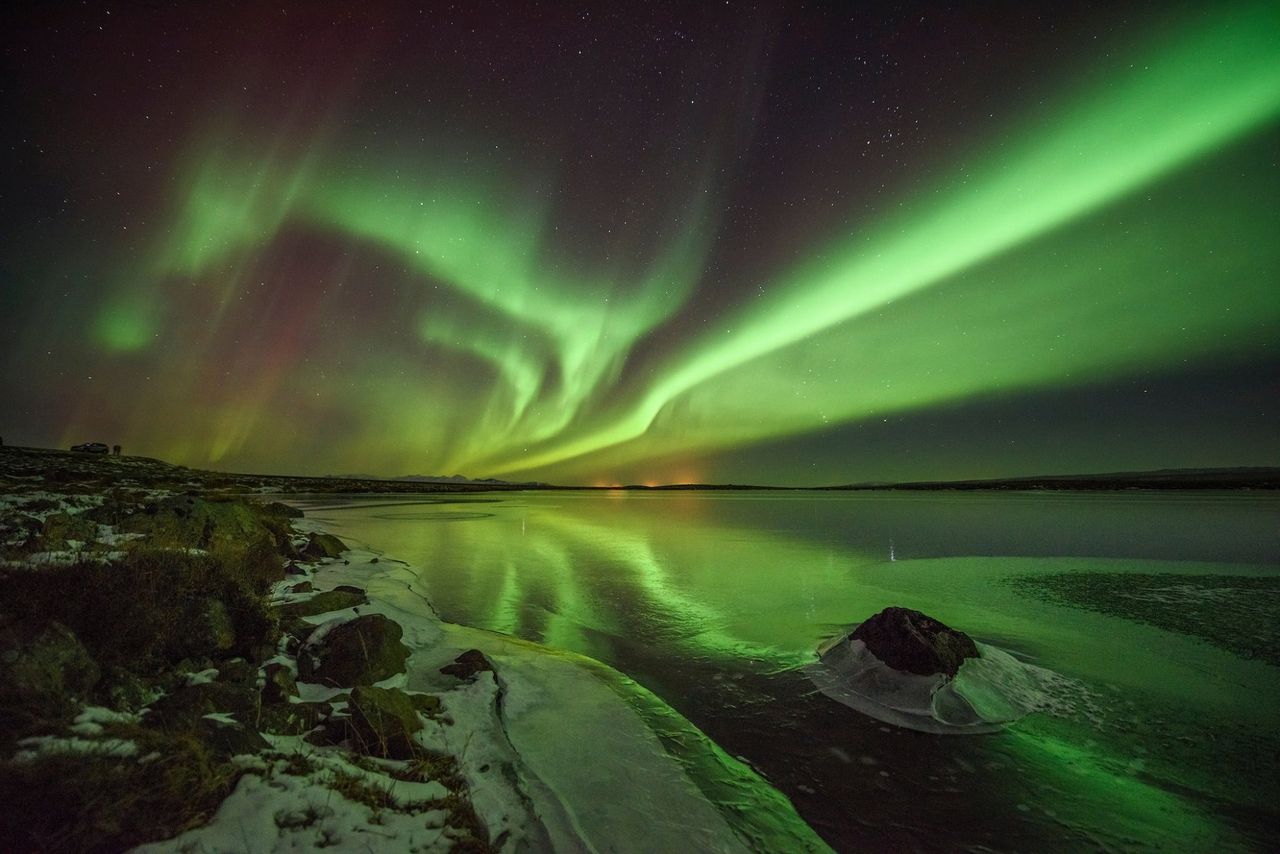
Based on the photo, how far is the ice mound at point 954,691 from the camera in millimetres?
7434

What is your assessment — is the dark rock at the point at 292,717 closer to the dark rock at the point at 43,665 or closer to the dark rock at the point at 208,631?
the dark rock at the point at 43,665

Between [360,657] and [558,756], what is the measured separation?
3.26 metres

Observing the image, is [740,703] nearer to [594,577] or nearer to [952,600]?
[952,600]

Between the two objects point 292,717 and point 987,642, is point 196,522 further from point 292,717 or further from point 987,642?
point 987,642

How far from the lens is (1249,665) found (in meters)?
9.32

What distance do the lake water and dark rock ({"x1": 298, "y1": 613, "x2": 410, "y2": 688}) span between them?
13.9 ft

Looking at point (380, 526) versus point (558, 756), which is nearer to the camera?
point (558, 756)

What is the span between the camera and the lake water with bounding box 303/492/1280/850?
Result: 5.41m

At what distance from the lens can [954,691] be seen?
7.77 m

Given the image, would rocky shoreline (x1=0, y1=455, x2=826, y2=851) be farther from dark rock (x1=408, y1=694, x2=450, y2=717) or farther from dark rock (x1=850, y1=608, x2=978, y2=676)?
dark rock (x1=850, y1=608, x2=978, y2=676)

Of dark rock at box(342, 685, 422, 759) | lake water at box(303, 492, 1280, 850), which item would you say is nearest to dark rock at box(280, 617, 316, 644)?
dark rock at box(342, 685, 422, 759)

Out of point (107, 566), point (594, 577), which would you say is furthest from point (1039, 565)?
point (107, 566)

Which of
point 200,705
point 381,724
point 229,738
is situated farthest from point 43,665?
point 381,724

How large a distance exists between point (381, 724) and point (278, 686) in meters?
1.69
